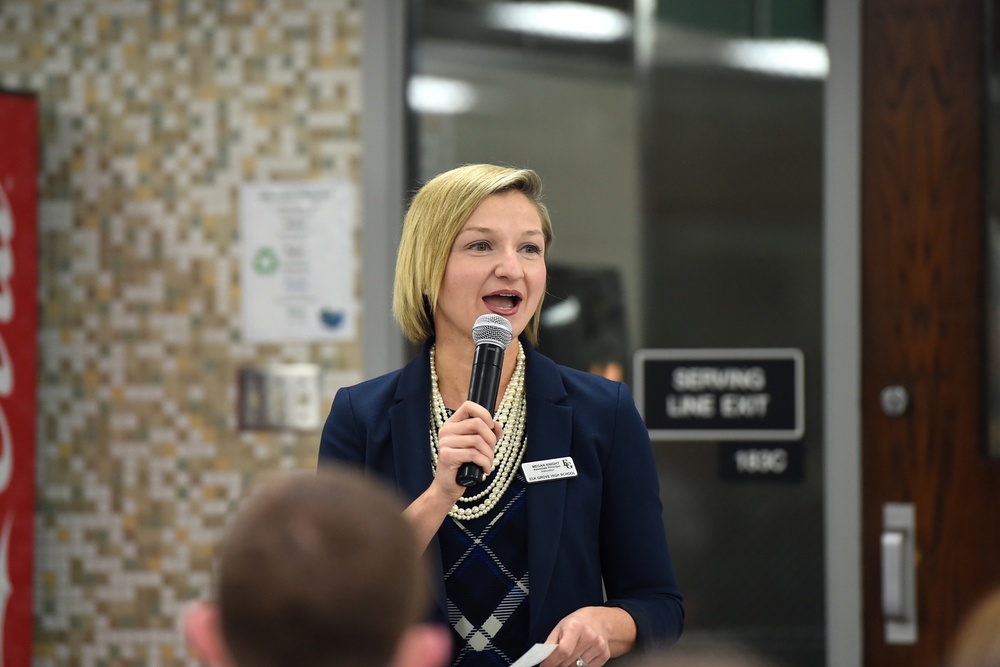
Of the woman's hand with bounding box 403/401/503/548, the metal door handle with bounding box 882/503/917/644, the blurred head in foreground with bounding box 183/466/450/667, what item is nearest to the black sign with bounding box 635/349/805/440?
the metal door handle with bounding box 882/503/917/644

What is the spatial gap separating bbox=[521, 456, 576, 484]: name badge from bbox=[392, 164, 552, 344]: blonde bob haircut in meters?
0.26

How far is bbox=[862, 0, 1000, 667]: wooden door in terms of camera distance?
3.00m

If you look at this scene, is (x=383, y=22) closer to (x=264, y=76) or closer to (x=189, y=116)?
(x=264, y=76)

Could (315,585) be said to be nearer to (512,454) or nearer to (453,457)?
(453,457)

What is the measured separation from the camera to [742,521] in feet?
10.3

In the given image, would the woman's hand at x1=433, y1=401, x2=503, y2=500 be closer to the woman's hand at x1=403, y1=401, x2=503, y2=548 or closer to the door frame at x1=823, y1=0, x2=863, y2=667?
the woman's hand at x1=403, y1=401, x2=503, y2=548

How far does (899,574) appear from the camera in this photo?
9.80ft

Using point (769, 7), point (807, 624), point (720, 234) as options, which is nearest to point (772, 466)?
point (807, 624)

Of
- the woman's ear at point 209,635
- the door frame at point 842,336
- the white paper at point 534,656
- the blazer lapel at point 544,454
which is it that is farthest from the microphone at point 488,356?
the door frame at point 842,336

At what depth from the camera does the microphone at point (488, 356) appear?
156 cm

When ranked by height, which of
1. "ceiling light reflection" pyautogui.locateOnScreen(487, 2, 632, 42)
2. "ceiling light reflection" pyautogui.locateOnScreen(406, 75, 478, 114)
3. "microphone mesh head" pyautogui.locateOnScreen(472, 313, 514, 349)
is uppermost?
"ceiling light reflection" pyautogui.locateOnScreen(487, 2, 632, 42)

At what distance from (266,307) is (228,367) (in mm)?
205

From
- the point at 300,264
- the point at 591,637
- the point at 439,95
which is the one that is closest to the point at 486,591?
the point at 591,637

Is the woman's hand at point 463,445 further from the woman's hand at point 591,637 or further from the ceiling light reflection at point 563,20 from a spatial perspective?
the ceiling light reflection at point 563,20
